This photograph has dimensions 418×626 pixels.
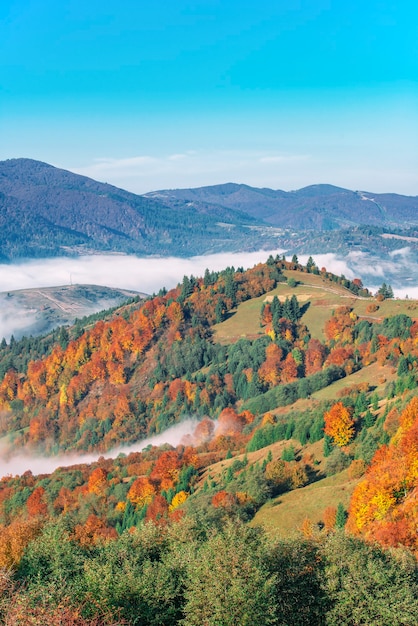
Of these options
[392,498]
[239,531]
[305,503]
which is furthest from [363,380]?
[239,531]

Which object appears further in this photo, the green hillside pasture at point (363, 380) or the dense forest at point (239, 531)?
the green hillside pasture at point (363, 380)

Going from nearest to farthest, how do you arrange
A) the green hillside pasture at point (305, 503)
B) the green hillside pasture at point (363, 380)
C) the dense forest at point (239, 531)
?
the dense forest at point (239, 531), the green hillside pasture at point (305, 503), the green hillside pasture at point (363, 380)

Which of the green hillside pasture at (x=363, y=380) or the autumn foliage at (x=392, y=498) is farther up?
the autumn foliage at (x=392, y=498)

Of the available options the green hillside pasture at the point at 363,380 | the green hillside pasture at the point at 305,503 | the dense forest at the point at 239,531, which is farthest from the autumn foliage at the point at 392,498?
the green hillside pasture at the point at 363,380

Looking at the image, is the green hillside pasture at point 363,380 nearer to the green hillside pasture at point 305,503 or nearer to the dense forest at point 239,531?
the dense forest at point 239,531

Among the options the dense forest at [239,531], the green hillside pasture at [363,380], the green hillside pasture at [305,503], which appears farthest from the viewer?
the green hillside pasture at [363,380]

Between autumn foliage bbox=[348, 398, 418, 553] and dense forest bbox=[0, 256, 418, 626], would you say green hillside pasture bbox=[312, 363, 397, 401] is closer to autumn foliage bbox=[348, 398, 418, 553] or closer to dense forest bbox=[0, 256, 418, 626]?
dense forest bbox=[0, 256, 418, 626]

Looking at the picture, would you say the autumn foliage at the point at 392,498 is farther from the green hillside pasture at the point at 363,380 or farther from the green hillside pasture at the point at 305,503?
the green hillside pasture at the point at 363,380

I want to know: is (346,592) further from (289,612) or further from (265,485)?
(265,485)

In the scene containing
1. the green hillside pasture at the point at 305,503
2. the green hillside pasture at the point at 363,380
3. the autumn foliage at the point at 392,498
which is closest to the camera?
the autumn foliage at the point at 392,498

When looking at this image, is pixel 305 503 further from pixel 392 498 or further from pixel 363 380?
pixel 363 380
